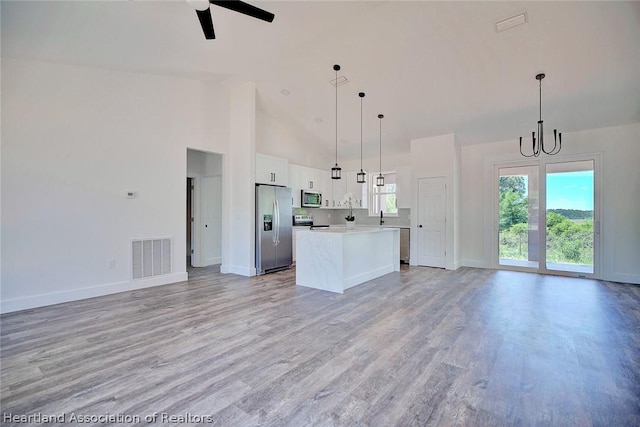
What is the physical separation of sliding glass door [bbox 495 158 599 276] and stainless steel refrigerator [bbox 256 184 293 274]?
4.71 metres

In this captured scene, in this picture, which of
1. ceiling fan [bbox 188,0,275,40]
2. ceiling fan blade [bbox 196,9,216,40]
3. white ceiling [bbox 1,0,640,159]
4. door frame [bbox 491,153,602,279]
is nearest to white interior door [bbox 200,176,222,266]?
white ceiling [bbox 1,0,640,159]

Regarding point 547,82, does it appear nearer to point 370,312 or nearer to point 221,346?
point 370,312

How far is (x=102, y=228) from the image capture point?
432cm

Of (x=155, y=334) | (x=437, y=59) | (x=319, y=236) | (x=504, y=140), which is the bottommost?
(x=155, y=334)

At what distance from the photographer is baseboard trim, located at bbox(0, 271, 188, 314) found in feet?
11.9

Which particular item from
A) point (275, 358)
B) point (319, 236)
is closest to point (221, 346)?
point (275, 358)

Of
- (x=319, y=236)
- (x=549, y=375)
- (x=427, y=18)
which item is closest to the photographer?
(x=549, y=375)

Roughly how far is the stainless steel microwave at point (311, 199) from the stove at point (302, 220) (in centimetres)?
31

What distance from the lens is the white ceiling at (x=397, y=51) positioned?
3389 millimetres

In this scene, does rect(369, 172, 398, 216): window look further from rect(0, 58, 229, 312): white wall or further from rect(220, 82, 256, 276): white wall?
rect(0, 58, 229, 312): white wall

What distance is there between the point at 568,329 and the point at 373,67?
4.49 m

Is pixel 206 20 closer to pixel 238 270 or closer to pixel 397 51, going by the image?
pixel 397 51

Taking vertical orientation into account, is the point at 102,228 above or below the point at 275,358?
above

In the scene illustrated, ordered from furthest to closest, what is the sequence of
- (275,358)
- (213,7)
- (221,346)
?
(213,7) → (221,346) → (275,358)
